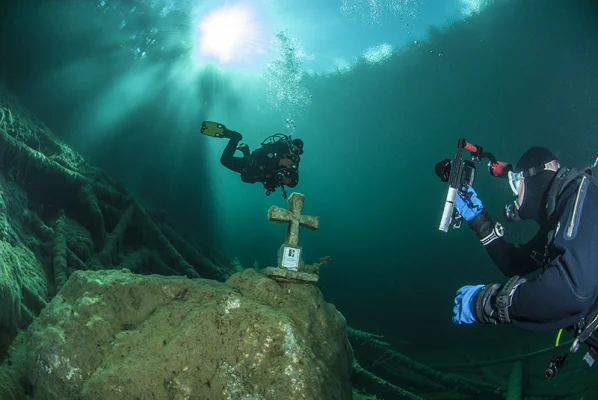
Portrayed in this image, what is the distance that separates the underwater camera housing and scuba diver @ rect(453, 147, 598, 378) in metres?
0.44

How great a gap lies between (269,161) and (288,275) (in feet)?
16.3

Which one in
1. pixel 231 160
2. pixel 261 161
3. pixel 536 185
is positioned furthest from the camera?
pixel 231 160

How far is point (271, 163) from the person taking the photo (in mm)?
8195

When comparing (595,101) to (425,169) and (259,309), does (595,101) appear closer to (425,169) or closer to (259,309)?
(425,169)

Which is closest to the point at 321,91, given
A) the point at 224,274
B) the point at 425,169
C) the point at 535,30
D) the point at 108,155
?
the point at 425,169

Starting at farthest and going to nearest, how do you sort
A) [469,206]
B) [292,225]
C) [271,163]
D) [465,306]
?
1. [271,163]
2. [292,225]
3. [469,206]
4. [465,306]

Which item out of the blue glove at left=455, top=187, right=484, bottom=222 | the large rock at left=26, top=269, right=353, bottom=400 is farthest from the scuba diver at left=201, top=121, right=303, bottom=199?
the large rock at left=26, top=269, right=353, bottom=400

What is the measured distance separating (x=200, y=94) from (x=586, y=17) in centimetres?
2680

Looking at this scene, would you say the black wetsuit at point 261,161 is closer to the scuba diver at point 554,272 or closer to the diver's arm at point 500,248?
the diver's arm at point 500,248

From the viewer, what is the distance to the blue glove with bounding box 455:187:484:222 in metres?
4.09

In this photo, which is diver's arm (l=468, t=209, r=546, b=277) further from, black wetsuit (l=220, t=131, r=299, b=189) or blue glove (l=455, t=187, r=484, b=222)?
black wetsuit (l=220, t=131, r=299, b=189)

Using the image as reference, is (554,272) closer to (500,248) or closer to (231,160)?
(500,248)

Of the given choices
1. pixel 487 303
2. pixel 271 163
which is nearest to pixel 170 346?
pixel 487 303

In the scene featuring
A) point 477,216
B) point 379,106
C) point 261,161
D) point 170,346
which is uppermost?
point 379,106
